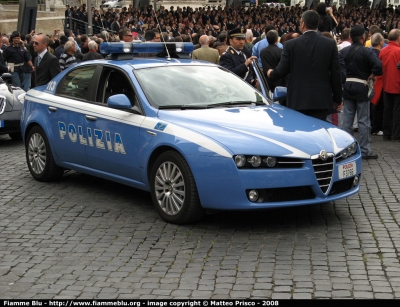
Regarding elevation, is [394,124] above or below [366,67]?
below

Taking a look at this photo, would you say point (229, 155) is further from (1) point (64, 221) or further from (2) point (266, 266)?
(1) point (64, 221)

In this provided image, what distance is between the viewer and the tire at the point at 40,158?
9.44 m

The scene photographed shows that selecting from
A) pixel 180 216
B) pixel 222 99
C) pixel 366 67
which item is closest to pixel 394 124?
pixel 366 67

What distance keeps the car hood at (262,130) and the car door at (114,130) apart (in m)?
0.40

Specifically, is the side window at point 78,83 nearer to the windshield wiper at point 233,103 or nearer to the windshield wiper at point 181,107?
the windshield wiper at point 181,107

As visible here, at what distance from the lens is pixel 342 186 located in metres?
7.50

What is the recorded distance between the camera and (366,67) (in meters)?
11.4

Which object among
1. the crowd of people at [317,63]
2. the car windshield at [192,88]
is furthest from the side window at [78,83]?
the crowd of people at [317,63]

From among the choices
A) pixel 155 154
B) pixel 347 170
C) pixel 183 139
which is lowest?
pixel 347 170

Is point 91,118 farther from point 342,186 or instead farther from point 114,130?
point 342,186

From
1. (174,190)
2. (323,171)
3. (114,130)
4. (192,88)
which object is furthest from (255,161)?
(114,130)

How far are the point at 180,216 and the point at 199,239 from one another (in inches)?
18.0

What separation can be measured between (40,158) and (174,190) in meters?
2.77

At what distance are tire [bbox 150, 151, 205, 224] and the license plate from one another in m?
1.30
